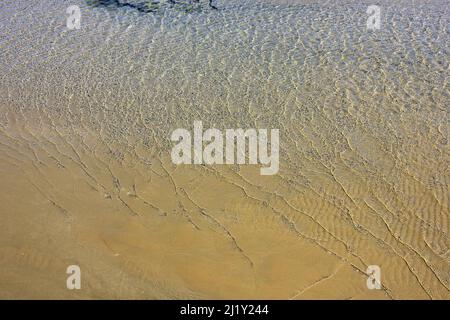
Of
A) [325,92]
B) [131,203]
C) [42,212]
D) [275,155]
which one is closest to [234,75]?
[325,92]

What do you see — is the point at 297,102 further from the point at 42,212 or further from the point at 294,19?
the point at 42,212

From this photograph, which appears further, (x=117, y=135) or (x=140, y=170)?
(x=117, y=135)

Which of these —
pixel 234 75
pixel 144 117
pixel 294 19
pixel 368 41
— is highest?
pixel 294 19

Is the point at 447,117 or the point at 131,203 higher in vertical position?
the point at 447,117

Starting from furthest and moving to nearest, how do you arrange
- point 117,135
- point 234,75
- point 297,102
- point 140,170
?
1. point 234,75
2. point 297,102
3. point 117,135
4. point 140,170

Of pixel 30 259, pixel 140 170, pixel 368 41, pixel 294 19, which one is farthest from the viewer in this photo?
pixel 294 19

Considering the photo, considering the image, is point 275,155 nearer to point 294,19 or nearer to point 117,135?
point 117,135
